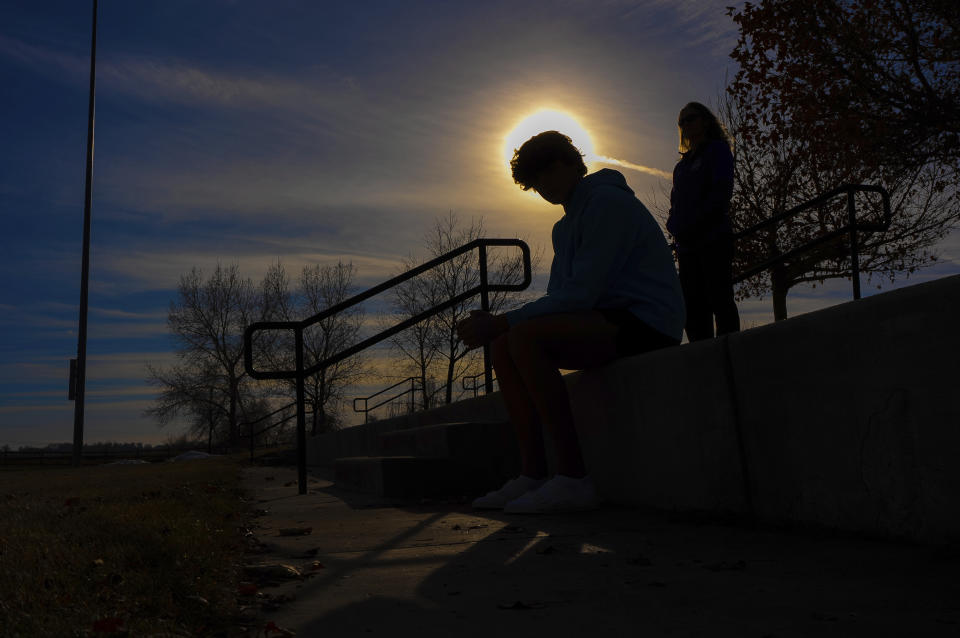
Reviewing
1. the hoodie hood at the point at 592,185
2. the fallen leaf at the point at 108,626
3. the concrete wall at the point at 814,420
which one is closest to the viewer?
the fallen leaf at the point at 108,626

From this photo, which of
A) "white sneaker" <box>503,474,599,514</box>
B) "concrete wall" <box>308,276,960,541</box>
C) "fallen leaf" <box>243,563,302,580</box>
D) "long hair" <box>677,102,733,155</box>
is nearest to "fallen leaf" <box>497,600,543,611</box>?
"fallen leaf" <box>243,563,302,580</box>

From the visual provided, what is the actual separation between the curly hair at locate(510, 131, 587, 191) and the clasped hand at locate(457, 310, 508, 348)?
70 centimetres

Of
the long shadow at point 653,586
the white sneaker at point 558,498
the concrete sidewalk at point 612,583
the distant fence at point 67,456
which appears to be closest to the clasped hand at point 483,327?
the white sneaker at point 558,498

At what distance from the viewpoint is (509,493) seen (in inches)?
130

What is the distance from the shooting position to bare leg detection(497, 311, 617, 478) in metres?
3.07

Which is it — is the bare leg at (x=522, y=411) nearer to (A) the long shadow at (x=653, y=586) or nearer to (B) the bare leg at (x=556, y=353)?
(B) the bare leg at (x=556, y=353)

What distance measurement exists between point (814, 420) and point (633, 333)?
108 centimetres

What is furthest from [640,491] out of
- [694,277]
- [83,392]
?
[83,392]

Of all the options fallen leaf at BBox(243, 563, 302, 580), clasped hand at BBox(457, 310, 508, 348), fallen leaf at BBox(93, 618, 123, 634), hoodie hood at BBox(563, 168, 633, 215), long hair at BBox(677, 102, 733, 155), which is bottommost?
fallen leaf at BBox(243, 563, 302, 580)

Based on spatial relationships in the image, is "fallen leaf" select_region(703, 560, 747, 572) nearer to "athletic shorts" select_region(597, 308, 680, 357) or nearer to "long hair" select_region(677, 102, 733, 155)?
"athletic shorts" select_region(597, 308, 680, 357)

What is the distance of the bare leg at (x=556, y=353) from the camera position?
3070 millimetres

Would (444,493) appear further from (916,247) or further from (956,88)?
(916,247)

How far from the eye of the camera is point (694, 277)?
4.36 meters

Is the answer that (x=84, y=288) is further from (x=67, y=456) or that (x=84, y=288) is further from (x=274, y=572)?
(x=67, y=456)
